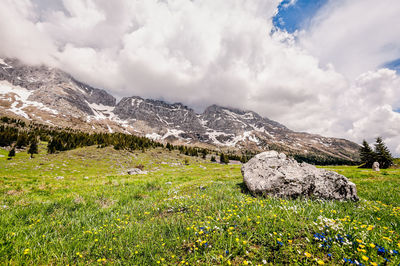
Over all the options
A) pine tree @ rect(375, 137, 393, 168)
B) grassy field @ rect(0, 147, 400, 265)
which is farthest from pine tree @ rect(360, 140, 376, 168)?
grassy field @ rect(0, 147, 400, 265)

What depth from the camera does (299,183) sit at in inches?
347

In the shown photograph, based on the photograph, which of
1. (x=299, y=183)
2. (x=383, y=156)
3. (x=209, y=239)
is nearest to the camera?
(x=209, y=239)

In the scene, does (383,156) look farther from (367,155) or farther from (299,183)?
(299,183)

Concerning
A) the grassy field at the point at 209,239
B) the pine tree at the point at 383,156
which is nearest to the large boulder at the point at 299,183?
the grassy field at the point at 209,239

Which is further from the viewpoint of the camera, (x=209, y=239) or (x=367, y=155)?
(x=367, y=155)

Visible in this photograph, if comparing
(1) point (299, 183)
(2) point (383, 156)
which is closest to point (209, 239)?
(1) point (299, 183)

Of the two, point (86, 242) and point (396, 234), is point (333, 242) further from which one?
point (86, 242)

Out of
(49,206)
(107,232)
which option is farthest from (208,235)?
A: (49,206)

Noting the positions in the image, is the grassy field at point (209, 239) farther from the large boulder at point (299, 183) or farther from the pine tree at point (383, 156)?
the pine tree at point (383, 156)

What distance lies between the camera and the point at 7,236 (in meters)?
4.51

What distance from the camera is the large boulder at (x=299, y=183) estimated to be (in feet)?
26.5

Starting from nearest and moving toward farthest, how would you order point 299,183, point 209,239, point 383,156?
point 209,239, point 299,183, point 383,156

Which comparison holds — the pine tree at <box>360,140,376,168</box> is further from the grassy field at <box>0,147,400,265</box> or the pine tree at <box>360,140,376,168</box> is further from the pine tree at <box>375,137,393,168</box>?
the grassy field at <box>0,147,400,265</box>

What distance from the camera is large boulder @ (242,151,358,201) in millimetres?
8090
